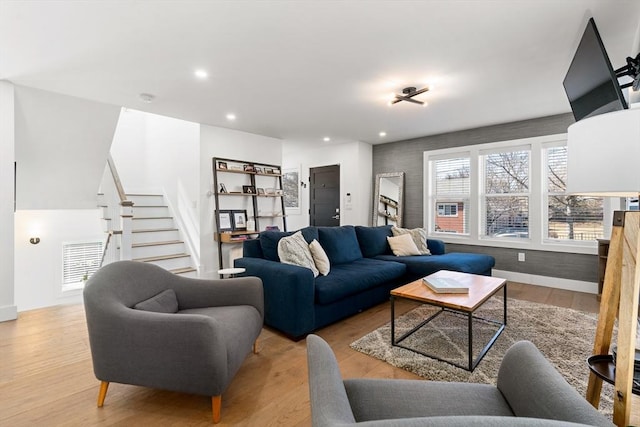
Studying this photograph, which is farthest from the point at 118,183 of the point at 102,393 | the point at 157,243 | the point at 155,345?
the point at 155,345

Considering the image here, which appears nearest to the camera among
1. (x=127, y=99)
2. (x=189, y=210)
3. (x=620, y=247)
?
(x=620, y=247)

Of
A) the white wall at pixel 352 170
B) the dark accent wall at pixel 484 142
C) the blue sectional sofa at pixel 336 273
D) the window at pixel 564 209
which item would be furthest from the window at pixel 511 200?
the white wall at pixel 352 170

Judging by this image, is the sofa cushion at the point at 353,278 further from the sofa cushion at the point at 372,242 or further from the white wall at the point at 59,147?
the white wall at the point at 59,147

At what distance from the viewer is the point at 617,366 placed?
1.03 meters

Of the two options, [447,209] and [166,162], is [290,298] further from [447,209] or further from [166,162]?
[166,162]

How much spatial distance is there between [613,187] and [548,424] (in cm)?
84

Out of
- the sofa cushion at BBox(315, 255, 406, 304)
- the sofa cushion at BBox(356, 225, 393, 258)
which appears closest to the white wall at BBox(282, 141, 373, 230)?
the sofa cushion at BBox(356, 225, 393, 258)

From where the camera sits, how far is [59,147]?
3.98 m

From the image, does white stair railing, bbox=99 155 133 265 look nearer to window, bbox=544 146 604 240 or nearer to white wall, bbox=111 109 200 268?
white wall, bbox=111 109 200 268

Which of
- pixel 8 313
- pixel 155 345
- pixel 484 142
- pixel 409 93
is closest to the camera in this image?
pixel 155 345

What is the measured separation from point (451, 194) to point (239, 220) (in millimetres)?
3788

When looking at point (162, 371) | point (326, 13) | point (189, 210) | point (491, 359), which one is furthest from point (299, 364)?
point (189, 210)

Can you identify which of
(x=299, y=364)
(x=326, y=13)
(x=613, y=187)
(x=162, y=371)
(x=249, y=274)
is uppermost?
(x=326, y=13)

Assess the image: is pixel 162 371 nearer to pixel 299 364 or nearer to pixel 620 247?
pixel 299 364
